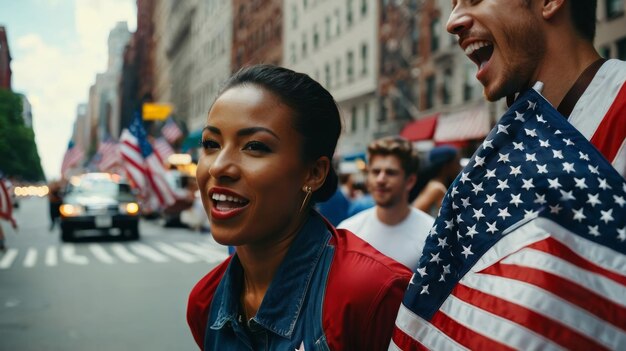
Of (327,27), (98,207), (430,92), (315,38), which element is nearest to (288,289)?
(98,207)

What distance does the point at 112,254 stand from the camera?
16.5m

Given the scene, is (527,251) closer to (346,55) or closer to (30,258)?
(30,258)

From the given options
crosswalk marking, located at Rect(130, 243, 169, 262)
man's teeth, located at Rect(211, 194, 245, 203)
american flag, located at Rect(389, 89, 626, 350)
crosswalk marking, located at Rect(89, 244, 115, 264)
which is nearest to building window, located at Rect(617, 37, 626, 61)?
crosswalk marking, located at Rect(130, 243, 169, 262)

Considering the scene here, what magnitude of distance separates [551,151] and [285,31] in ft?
163

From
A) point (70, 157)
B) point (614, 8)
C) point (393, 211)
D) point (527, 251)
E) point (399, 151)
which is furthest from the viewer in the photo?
point (70, 157)

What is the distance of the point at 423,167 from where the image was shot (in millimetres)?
6066

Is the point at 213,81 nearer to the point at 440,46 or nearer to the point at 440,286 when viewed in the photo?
the point at 440,46

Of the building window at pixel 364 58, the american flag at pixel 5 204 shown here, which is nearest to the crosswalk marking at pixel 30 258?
the american flag at pixel 5 204

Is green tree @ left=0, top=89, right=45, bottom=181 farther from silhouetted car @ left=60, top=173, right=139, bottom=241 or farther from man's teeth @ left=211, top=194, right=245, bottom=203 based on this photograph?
man's teeth @ left=211, top=194, right=245, bottom=203

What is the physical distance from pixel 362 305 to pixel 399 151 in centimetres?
314

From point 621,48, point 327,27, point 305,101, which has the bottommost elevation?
point 305,101

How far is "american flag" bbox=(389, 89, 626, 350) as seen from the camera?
1285 mm

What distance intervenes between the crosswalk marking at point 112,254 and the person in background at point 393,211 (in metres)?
10.5

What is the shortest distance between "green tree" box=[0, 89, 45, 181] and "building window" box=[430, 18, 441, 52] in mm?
20303
